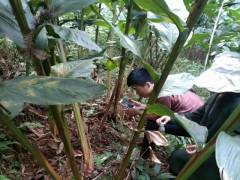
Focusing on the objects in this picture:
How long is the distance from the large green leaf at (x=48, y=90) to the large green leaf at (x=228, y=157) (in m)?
0.29

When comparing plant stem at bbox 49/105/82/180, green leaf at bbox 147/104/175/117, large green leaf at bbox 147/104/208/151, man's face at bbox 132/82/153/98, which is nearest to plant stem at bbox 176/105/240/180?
large green leaf at bbox 147/104/208/151

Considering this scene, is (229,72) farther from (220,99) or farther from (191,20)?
(220,99)

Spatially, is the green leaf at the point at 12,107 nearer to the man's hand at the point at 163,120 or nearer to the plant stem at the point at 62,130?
the plant stem at the point at 62,130

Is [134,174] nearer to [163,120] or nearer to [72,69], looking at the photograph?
[163,120]

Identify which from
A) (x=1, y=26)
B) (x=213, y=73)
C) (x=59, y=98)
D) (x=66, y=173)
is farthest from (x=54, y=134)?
(x=213, y=73)

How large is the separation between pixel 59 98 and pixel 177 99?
1246 millimetres

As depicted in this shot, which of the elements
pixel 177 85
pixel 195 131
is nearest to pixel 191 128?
pixel 195 131

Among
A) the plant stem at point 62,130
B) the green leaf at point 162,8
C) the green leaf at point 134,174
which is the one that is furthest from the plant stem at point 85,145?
the green leaf at point 162,8

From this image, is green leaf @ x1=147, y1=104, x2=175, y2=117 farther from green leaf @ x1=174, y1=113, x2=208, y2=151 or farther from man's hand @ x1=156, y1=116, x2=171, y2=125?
man's hand @ x1=156, y1=116, x2=171, y2=125

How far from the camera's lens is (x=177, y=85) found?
0.88 metres

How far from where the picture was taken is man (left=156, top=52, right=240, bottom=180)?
541 millimetres

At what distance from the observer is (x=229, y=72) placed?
566mm

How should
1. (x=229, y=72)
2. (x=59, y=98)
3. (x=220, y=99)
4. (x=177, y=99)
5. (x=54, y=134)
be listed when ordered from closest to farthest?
(x=59, y=98), (x=229, y=72), (x=220, y=99), (x=54, y=134), (x=177, y=99)

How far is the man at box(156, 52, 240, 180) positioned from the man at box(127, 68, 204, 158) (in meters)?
0.19
